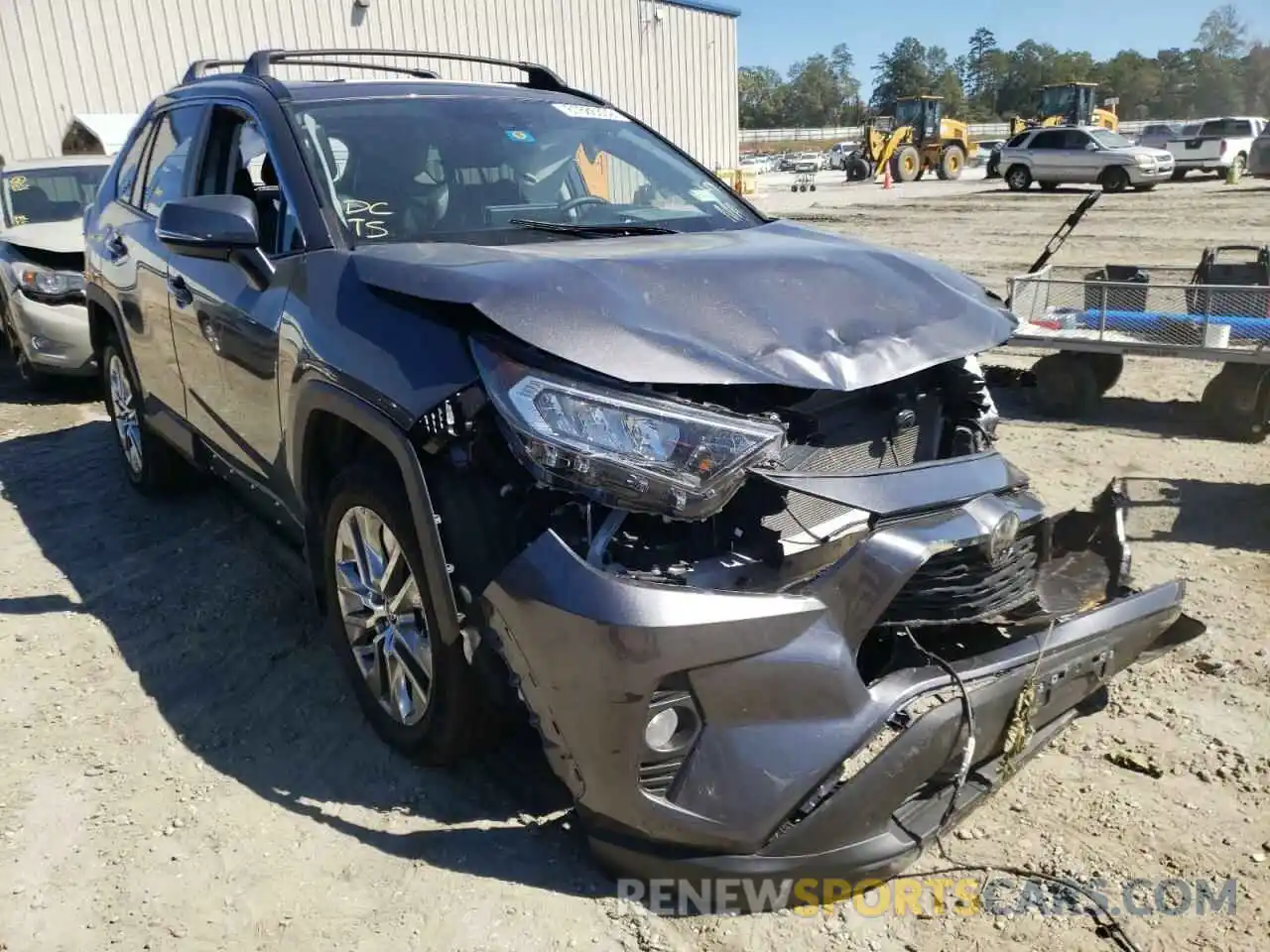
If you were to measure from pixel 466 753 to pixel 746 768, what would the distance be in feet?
3.14

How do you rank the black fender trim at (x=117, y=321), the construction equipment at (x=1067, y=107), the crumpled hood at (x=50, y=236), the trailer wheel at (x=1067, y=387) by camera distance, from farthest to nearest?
the construction equipment at (x=1067, y=107)
the crumpled hood at (x=50, y=236)
the trailer wheel at (x=1067, y=387)
the black fender trim at (x=117, y=321)

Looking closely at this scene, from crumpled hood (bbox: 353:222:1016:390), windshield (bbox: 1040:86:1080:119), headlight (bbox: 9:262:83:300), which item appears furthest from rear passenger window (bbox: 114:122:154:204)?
windshield (bbox: 1040:86:1080:119)

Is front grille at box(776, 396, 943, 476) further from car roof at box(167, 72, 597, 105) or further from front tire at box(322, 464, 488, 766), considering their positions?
car roof at box(167, 72, 597, 105)

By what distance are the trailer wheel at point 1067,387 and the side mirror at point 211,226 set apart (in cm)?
519

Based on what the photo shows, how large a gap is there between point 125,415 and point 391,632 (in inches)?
130

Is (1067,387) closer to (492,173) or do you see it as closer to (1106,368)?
(1106,368)

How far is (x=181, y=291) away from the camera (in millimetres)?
3994

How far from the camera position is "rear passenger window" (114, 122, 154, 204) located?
194 inches

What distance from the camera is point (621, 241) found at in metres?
3.11

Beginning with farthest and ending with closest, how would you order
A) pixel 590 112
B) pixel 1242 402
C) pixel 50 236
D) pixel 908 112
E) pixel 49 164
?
1. pixel 908 112
2. pixel 49 164
3. pixel 50 236
4. pixel 1242 402
5. pixel 590 112

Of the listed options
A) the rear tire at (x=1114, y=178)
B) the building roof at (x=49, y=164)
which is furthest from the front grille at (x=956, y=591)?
the rear tire at (x=1114, y=178)

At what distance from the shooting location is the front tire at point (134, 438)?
5.15 meters

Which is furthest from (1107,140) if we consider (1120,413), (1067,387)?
(1067,387)

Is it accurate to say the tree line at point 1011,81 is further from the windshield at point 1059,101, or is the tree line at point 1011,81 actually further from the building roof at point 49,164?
the building roof at point 49,164
